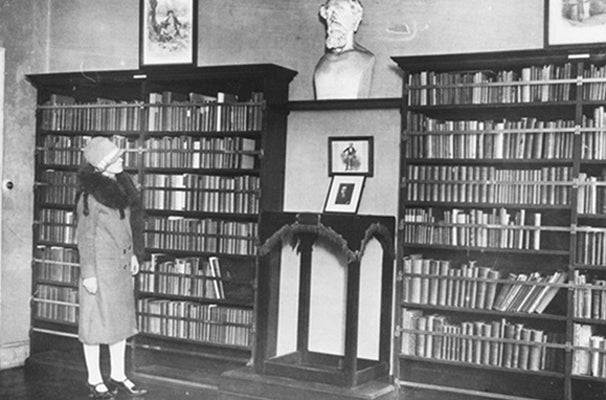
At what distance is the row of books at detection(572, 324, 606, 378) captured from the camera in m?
5.48

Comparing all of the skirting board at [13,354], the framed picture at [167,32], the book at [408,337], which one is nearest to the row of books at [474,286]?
the book at [408,337]

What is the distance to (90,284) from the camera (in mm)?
5922

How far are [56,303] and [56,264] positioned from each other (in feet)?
1.09

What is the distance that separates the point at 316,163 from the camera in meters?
6.77

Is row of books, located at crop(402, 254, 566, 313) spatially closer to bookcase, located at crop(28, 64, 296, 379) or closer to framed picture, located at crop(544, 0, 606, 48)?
bookcase, located at crop(28, 64, 296, 379)

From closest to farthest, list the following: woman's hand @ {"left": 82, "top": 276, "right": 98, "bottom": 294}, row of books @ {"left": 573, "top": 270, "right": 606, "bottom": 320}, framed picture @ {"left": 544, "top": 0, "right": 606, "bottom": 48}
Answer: row of books @ {"left": 573, "top": 270, "right": 606, "bottom": 320} < framed picture @ {"left": 544, "top": 0, "right": 606, "bottom": 48} < woman's hand @ {"left": 82, "top": 276, "right": 98, "bottom": 294}

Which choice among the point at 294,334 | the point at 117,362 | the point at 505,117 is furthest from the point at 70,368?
the point at 505,117

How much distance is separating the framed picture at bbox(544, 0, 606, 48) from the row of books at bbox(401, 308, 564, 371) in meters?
1.91

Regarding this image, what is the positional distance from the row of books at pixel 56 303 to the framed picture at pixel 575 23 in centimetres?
434

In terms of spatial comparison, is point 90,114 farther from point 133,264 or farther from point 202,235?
point 133,264

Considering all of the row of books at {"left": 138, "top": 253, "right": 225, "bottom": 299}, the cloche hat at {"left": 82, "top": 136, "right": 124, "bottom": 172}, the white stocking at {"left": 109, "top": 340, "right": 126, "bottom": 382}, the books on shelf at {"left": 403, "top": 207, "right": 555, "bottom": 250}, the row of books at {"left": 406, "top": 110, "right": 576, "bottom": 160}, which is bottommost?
the white stocking at {"left": 109, "top": 340, "right": 126, "bottom": 382}

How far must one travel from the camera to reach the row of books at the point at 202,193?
6617 mm

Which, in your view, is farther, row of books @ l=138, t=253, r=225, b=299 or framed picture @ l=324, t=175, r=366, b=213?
row of books @ l=138, t=253, r=225, b=299

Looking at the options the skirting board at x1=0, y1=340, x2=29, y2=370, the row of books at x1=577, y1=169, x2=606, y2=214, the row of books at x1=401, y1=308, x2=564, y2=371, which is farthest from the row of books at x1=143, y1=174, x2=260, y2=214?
the row of books at x1=577, y1=169, x2=606, y2=214
